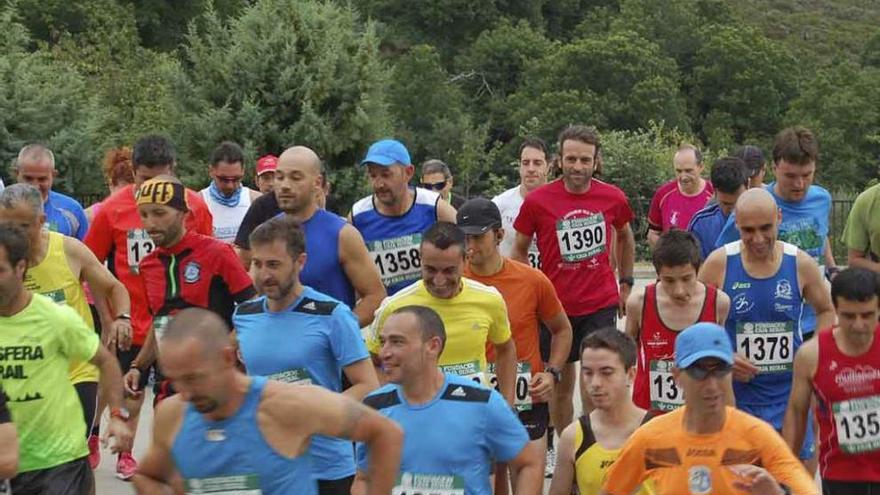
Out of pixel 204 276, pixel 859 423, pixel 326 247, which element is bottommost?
pixel 859 423

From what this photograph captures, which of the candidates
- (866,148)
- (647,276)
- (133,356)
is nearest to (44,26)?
(866,148)

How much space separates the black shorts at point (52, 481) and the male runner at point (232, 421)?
6.19ft

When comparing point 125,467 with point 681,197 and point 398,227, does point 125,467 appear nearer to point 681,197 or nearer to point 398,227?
point 398,227

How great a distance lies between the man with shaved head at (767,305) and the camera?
8.66 metres

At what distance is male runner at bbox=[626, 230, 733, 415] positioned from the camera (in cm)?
834

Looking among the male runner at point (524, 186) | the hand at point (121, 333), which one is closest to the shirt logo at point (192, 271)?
the hand at point (121, 333)

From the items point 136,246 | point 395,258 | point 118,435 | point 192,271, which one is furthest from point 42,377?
point 136,246

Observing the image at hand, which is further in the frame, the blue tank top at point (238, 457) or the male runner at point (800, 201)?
the male runner at point (800, 201)

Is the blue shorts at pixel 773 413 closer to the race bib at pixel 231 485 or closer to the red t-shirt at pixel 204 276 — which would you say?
the red t-shirt at pixel 204 276

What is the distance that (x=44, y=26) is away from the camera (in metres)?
54.6

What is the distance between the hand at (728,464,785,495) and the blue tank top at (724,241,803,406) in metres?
3.01

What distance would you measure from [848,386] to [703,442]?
182 cm

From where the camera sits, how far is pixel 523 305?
28.9 ft

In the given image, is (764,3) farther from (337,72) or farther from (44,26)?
(337,72)
